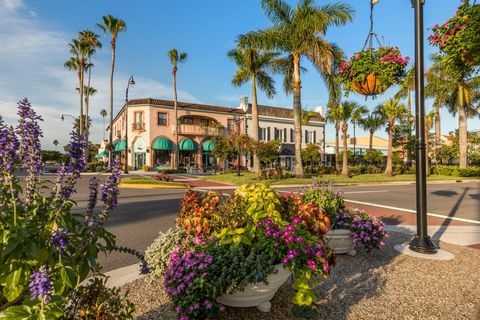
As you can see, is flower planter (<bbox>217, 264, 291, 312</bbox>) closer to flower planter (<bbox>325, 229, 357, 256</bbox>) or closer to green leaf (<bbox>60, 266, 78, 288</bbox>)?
green leaf (<bbox>60, 266, 78, 288</bbox>)

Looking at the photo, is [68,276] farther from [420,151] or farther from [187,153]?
[187,153]

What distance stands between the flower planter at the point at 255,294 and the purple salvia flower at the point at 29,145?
6.07ft

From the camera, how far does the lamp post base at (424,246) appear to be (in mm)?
4879

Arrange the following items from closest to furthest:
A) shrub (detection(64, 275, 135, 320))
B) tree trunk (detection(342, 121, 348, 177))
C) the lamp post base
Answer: shrub (detection(64, 275, 135, 320)) < the lamp post base < tree trunk (detection(342, 121, 348, 177))

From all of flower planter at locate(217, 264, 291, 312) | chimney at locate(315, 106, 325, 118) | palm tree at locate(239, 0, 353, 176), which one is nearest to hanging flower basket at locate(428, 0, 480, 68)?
flower planter at locate(217, 264, 291, 312)

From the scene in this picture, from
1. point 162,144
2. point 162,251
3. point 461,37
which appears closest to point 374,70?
point 461,37

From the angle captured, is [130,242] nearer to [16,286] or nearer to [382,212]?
[16,286]

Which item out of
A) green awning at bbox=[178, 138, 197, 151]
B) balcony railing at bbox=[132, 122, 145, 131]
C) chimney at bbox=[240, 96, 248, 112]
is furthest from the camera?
chimney at bbox=[240, 96, 248, 112]

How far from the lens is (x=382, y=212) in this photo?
9445 mm

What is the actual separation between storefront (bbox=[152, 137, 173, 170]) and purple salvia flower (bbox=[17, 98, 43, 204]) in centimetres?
3408

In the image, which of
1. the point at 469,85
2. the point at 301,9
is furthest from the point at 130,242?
the point at 469,85

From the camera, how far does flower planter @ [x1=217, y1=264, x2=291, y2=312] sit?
2.70 metres

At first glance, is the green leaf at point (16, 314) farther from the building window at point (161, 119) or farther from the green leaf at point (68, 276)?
the building window at point (161, 119)

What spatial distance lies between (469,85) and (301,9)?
22.8 m
